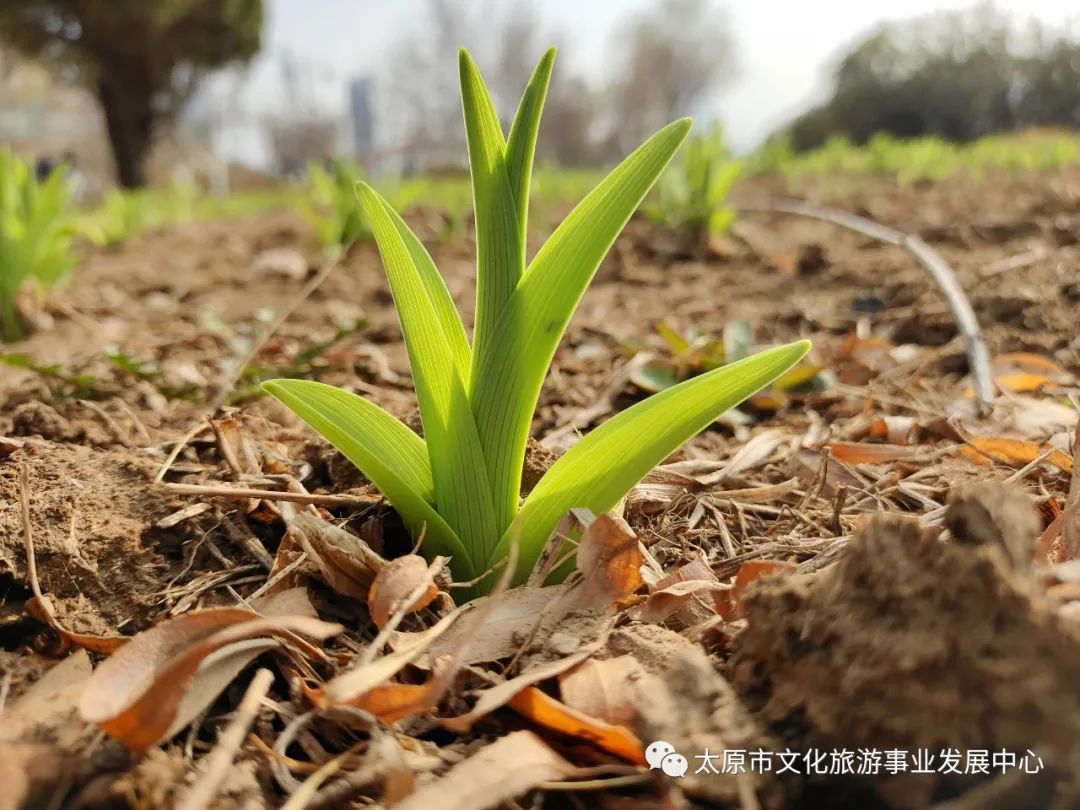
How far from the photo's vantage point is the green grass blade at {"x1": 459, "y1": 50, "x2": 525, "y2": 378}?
738 millimetres

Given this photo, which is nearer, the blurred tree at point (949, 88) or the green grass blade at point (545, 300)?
the green grass blade at point (545, 300)

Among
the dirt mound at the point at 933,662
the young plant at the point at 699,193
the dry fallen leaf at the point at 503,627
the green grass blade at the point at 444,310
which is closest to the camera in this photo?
the dirt mound at the point at 933,662

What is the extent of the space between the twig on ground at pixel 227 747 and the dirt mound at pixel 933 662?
0.39 meters

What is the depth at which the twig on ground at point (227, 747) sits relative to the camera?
20.6 inches

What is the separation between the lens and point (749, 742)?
0.57 m

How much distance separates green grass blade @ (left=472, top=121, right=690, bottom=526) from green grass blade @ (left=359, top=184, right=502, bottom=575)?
25 millimetres

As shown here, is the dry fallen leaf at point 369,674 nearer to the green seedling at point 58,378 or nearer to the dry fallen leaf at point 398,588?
the dry fallen leaf at point 398,588

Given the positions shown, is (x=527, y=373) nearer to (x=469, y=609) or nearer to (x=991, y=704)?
(x=469, y=609)

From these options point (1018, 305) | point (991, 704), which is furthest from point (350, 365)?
point (1018, 305)

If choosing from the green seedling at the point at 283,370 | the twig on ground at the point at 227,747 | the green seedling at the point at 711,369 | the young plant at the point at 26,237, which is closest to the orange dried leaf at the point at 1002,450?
the green seedling at the point at 711,369

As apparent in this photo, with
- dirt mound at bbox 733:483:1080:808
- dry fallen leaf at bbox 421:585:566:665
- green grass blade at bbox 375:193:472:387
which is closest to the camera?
dirt mound at bbox 733:483:1080:808

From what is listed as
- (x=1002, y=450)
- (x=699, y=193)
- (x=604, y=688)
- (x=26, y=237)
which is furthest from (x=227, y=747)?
(x=699, y=193)

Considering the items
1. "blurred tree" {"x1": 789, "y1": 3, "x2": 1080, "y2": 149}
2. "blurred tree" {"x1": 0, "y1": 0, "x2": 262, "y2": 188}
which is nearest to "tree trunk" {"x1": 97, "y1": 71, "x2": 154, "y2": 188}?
"blurred tree" {"x1": 0, "y1": 0, "x2": 262, "y2": 188}

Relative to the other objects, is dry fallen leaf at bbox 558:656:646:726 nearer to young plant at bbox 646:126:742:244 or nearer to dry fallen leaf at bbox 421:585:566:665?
dry fallen leaf at bbox 421:585:566:665
